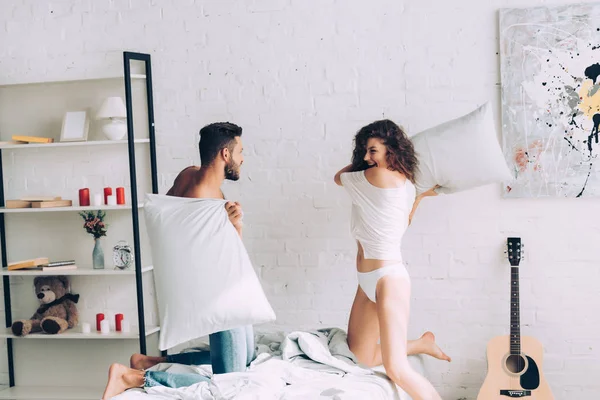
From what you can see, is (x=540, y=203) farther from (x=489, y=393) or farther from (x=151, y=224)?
(x=151, y=224)

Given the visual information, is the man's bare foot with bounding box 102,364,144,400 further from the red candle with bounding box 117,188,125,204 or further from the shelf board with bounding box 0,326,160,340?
the red candle with bounding box 117,188,125,204

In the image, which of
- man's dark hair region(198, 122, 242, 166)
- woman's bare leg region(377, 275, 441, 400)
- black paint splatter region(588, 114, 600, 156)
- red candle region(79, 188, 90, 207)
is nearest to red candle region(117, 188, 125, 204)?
red candle region(79, 188, 90, 207)

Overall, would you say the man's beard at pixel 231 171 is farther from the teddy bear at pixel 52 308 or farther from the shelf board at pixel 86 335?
the teddy bear at pixel 52 308

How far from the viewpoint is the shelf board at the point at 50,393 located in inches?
170

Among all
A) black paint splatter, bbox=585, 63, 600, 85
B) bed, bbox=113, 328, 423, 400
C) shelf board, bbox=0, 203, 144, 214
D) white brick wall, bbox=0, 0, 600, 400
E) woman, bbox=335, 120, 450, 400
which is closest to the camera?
bed, bbox=113, 328, 423, 400

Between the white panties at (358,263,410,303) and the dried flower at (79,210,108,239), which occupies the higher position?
the dried flower at (79,210,108,239)

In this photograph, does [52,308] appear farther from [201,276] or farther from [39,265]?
[201,276]

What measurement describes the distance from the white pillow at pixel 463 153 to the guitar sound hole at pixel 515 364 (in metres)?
0.91

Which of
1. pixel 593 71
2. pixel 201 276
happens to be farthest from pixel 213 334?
pixel 593 71

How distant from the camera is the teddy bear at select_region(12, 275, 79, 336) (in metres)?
4.27

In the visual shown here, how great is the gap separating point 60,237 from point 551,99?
291 cm

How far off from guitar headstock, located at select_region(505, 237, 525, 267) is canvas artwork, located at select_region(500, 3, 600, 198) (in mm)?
244

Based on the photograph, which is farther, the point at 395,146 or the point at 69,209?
the point at 69,209

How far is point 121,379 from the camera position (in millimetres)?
3064
